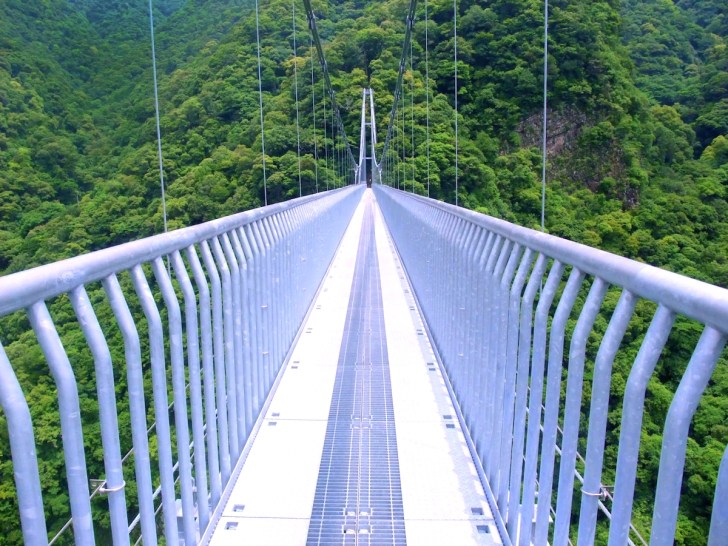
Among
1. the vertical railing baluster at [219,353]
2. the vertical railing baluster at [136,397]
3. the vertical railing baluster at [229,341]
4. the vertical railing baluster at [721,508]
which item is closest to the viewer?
the vertical railing baluster at [721,508]

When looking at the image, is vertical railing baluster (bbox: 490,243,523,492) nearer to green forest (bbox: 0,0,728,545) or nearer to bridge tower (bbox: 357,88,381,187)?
green forest (bbox: 0,0,728,545)

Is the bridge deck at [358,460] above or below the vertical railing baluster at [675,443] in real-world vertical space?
below

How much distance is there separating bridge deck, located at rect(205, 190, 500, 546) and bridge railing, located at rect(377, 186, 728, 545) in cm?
14

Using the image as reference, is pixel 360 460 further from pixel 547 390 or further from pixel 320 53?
pixel 320 53

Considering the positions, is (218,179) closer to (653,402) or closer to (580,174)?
(653,402)

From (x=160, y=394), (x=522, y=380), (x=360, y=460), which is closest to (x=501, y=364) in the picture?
(x=522, y=380)

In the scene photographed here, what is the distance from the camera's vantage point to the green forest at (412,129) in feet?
20.4

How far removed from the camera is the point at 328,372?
11.2 ft

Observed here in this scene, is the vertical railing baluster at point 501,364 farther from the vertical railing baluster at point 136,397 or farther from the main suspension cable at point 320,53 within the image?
the main suspension cable at point 320,53

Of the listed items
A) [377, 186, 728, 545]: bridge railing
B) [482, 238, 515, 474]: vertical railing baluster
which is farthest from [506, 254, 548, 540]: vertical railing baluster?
[482, 238, 515, 474]: vertical railing baluster

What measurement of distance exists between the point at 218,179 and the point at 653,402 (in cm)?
711

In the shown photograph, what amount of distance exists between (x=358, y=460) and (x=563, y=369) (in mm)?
972

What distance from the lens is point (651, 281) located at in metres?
0.96

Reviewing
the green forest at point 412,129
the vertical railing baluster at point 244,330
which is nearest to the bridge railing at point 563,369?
the green forest at point 412,129
